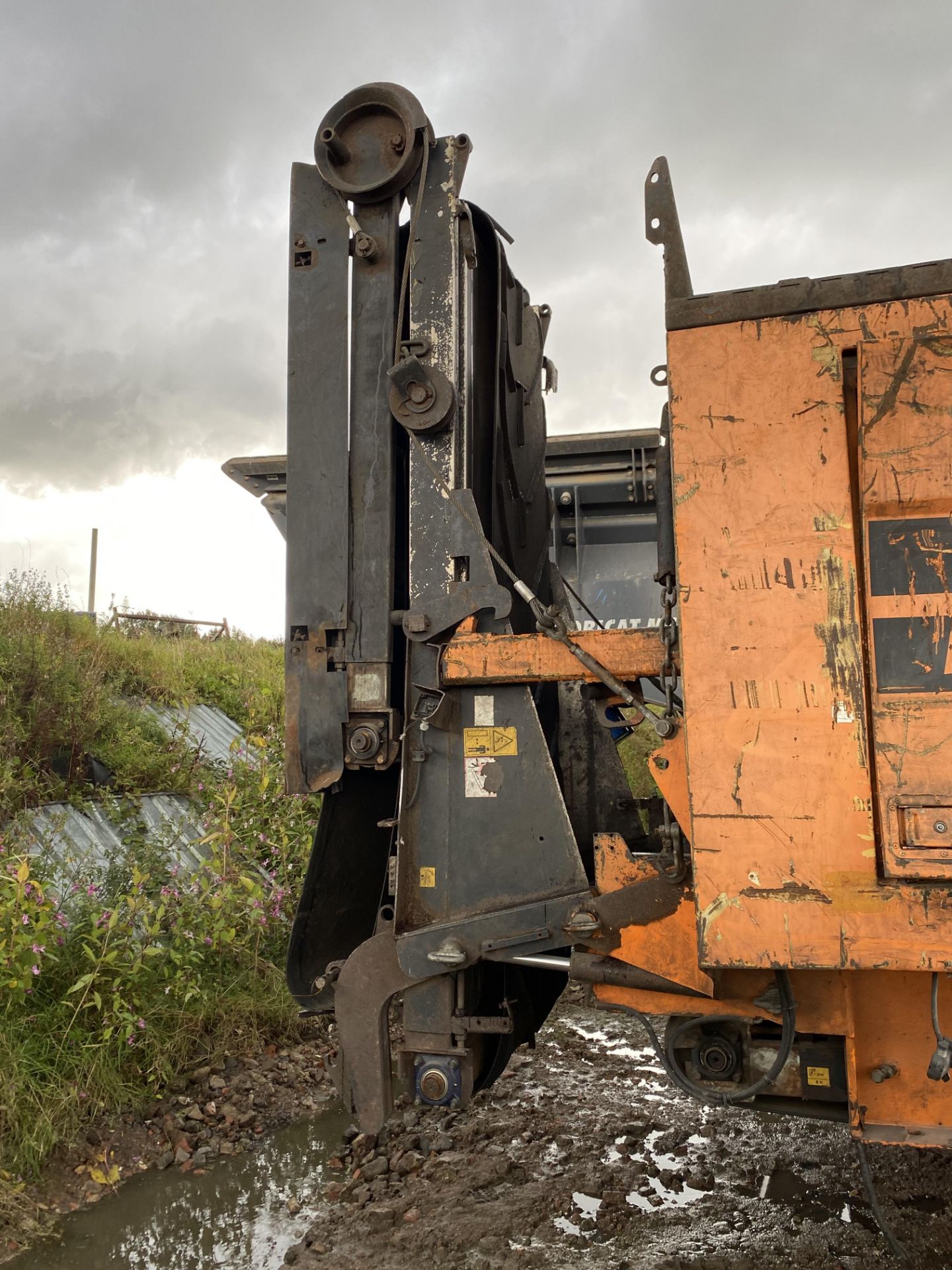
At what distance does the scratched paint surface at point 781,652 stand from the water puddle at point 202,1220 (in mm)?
1950

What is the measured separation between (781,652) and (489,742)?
3.04 feet

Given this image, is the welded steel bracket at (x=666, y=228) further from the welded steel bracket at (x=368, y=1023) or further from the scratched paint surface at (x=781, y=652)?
the welded steel bracket at (x=368, y=1023)

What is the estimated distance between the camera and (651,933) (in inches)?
95.3

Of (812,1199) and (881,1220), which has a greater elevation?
(881,1220)

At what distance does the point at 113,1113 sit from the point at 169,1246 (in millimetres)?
852

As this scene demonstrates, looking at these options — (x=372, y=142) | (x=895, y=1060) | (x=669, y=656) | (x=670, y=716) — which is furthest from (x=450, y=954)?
(x=372, y=142)

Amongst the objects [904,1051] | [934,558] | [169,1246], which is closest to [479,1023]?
[904,1051]

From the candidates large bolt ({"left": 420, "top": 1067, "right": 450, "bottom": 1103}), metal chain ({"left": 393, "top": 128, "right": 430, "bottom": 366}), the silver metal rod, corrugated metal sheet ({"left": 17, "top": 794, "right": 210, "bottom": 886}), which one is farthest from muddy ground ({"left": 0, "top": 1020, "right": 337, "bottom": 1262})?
metal chain ({"left": 393, "top": 128, "right": 430, "bottom": 366})

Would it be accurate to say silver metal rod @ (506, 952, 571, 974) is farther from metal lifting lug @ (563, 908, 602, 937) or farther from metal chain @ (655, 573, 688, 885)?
Answer: metal chain @ (655, 573, 688, 885)

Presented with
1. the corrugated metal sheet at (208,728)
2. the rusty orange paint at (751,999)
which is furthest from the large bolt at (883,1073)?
the corrugated metal sheet at (208,728)

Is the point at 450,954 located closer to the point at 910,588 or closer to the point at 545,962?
the point at 545,962

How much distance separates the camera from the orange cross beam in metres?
2.44

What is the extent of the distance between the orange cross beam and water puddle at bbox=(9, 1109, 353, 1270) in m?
1.90

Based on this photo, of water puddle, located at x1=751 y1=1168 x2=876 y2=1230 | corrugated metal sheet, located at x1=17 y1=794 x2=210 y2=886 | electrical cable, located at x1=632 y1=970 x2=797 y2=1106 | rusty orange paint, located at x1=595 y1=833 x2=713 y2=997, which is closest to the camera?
electrical cable, located at x1=632 y1=970 x2=797 y2=1106
